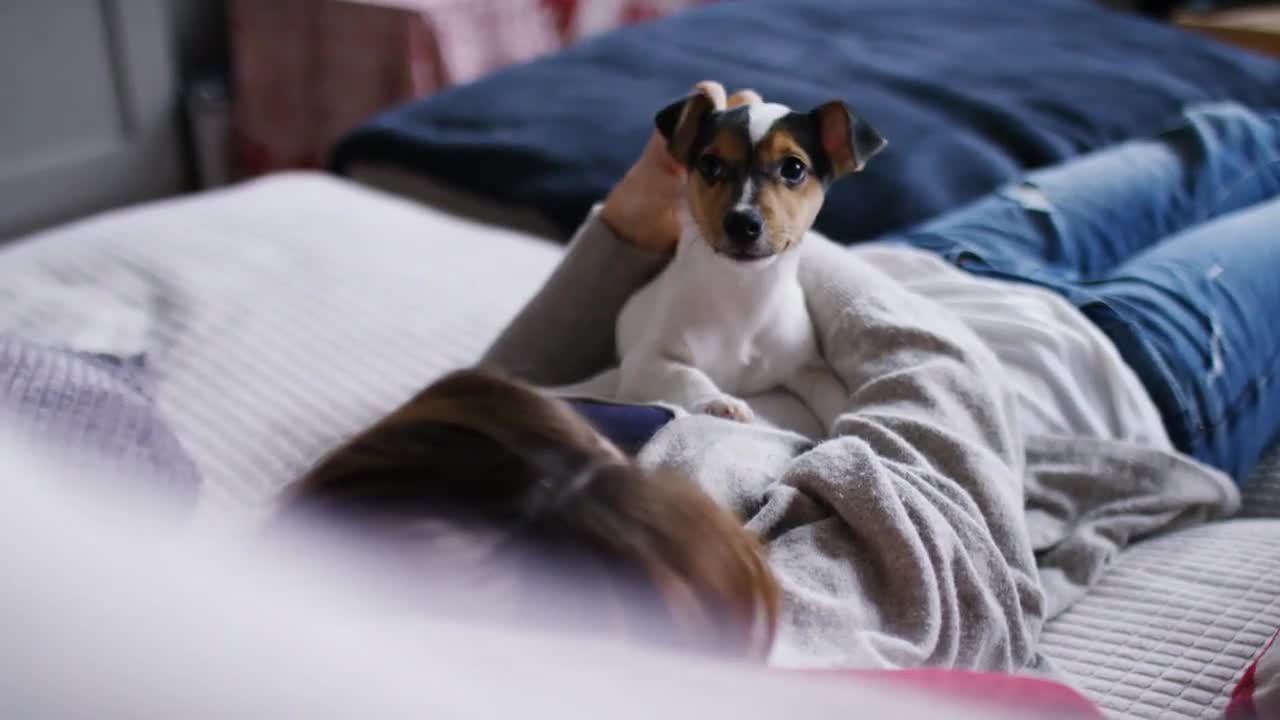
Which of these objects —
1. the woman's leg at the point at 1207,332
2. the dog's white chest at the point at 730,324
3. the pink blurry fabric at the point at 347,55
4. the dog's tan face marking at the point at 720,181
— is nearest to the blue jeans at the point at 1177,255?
the woman's leg at the point at 1207,332

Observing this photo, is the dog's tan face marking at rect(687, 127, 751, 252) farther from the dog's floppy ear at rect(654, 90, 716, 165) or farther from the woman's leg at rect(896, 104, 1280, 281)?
the woman's leg at rect(896, 104, 1280, 281)

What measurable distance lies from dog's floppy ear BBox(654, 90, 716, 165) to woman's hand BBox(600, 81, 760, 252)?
7 centimetres

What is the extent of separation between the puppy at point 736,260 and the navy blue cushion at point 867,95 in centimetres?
52

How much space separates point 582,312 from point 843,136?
0.30 m

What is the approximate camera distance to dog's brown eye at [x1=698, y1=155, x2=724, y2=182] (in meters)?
0.71

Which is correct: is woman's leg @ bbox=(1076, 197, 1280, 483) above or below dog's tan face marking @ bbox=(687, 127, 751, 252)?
below

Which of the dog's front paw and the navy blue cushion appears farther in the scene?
the navy blue cushion

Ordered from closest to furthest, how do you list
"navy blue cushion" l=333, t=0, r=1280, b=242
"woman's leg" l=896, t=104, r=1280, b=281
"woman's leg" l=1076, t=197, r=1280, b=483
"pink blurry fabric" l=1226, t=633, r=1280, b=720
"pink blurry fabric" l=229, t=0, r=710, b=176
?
"pink blurry fabric" l=1226, t=633, r=1280, b=720 → "woman's leg" l=1076, t=197, r=1280, b=483 → "woman's leg" l=896, t=104, r=1280, b=281 → "navy blue cushion" l=333, t=0, r=1280, b=242 → "pink blurry fabric" l=229, t=0, r=710, b=176

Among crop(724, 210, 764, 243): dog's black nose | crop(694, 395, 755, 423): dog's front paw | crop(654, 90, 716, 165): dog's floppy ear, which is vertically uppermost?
crop(654, 90, 716, 165): dog's floppy ear

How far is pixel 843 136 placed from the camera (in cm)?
72

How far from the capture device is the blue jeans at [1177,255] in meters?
1.00

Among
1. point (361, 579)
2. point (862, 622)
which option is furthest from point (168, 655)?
point (862, 622)

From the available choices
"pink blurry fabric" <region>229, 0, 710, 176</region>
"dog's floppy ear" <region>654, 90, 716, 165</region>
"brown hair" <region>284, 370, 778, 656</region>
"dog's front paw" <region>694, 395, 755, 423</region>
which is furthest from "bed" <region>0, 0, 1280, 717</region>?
"pink blurry fabric" <region>229, 0, 710, 176</region>

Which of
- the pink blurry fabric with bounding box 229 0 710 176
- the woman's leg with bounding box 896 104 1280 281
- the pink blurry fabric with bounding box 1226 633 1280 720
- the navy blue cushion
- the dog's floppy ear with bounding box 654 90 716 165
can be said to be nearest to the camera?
the pink blurry fabric with bounding box 1226 633 1280 720
